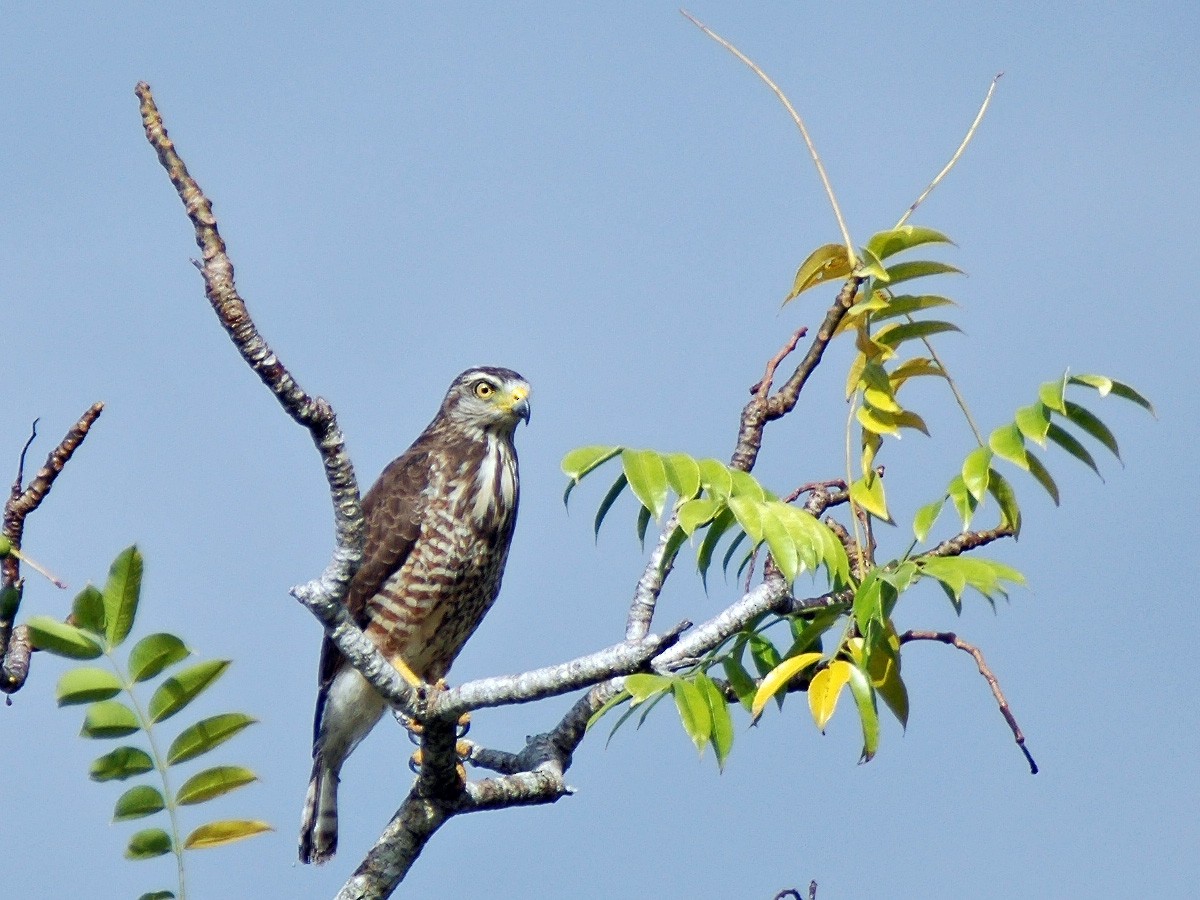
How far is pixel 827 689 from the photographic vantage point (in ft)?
12.8

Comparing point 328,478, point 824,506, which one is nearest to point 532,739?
point 824,506

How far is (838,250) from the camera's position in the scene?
4.46 meters

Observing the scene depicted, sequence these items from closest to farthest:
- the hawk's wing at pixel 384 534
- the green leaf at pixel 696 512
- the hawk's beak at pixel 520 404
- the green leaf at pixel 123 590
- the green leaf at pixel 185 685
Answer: the green leaf at pixel 123 590 < the green leaf at pixel 185 685 < the green leaf at pixel 696 512 < the hawk's wing at pixel 384 534 < the hawk's beak at pixel 520 404

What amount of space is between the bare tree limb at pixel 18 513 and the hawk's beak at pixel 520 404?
167 inches

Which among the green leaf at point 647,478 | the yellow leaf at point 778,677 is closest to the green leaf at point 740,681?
the yellow leaf at point 778,677

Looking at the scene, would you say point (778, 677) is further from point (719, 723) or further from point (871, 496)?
point (871, 496)

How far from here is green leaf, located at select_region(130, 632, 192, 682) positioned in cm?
317

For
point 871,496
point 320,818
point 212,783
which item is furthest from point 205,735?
point 320,818

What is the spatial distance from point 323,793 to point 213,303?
15.1ft

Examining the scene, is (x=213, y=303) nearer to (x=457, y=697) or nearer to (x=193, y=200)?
(x=193, y=200)

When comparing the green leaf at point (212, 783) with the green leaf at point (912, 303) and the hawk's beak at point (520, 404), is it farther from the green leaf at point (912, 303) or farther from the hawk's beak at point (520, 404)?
the hawk's beak at point (520, 404)

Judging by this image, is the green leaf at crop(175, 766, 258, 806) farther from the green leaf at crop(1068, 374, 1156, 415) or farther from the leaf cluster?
the green leaf at crop(1068, 374, 1156, 415)

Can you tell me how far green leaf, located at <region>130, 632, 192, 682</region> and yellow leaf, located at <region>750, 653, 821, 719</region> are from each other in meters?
1.58

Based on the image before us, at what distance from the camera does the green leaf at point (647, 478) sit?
3.96 m
